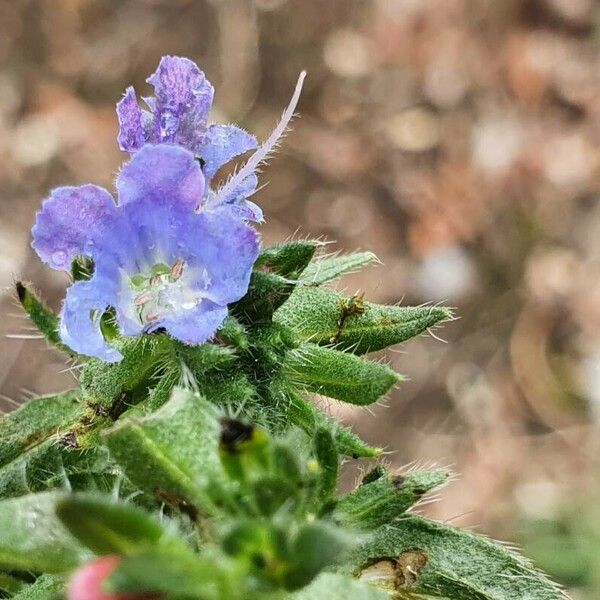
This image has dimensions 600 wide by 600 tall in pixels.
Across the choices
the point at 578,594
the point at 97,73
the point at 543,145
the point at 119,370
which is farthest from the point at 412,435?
the point at 119,370

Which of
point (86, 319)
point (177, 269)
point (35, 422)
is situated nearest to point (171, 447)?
point (86, 319)

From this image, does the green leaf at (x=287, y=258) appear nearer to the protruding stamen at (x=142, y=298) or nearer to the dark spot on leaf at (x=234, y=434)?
the protruding stamen at (x=142, y=298)

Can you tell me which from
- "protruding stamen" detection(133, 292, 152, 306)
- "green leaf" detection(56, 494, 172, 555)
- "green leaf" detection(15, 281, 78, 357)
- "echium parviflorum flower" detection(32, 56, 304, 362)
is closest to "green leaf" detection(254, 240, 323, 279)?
"echium parviflorum flower" detection(32, 56, 304, 362)

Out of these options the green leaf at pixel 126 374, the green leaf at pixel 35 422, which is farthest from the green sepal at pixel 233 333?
the green leaf at pixel 35 422

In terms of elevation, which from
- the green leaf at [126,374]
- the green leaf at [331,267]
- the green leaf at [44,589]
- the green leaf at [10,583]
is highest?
the green leaf at [331,267]

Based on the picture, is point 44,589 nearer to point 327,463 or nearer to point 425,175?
point 327,463

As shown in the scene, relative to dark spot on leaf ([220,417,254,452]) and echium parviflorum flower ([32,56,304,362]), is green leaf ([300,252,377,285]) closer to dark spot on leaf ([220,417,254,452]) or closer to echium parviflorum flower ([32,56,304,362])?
echium parviflorum flower ([32,56,304,362])
